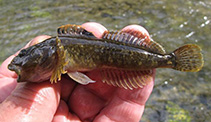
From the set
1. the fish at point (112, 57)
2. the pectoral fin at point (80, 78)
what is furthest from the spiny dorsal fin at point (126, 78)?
the pectoral fin at point (80, 78)

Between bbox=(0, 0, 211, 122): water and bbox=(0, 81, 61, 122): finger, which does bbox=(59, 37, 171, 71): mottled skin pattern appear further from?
bbox=(0, 0, 211, 122): water

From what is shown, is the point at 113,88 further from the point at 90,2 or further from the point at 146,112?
the point at 90,2

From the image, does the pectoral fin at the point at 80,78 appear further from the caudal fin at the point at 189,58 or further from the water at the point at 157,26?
the water at the point at 157,26

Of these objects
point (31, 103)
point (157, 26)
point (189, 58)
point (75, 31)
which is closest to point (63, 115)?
point (31, 103)

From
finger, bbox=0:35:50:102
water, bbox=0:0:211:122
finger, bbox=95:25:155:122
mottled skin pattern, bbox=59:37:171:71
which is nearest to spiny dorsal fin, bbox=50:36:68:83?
mottled skin pattern, bbox=59:37:171:71

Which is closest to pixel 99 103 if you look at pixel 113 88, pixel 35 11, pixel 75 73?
pixel 113 88

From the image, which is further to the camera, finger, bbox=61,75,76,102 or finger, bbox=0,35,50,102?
finger, bbox=61,75,76,102
